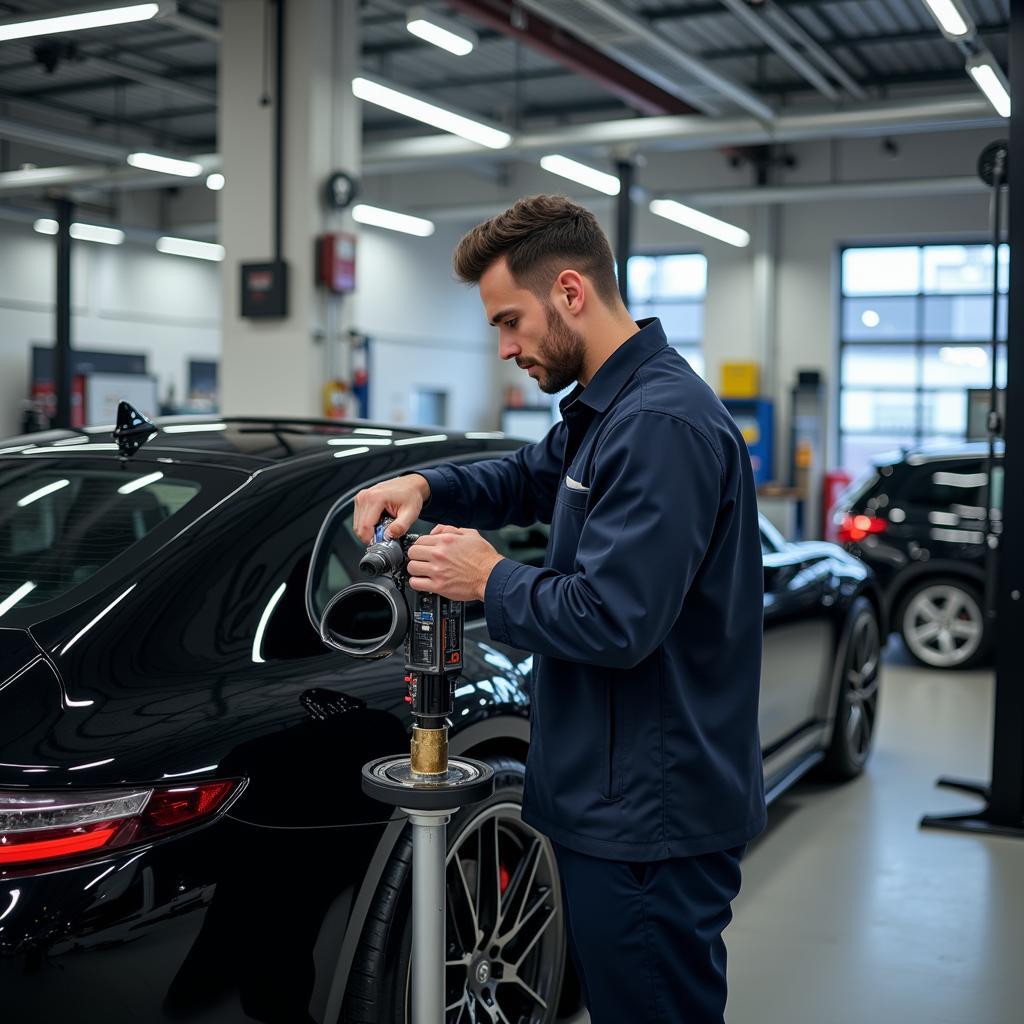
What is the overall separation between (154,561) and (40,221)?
15.3m

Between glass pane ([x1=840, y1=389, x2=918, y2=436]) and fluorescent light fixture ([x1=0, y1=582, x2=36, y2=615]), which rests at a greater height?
glass pane ([x1=840, y1=389, x2=918, y2=436])

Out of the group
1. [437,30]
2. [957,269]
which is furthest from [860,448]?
[437,30]

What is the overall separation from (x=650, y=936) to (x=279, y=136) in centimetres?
644

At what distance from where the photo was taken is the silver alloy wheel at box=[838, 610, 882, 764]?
4.56 m

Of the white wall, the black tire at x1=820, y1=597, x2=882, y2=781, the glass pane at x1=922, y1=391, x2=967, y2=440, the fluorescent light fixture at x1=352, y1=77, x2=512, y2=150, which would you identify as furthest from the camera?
the glass pane at x1=922, y1=391, x2=967, y2=440

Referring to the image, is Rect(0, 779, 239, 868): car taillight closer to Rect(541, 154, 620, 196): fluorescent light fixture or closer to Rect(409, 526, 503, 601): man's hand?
Rect(409, 526, 503, 601): man's hand

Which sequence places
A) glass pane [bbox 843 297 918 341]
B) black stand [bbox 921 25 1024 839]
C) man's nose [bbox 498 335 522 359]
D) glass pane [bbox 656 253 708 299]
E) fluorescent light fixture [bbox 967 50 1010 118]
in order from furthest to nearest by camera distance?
1. glass pane [bbox 656 253 708 299]
2. glass pane [bbox 843 297 918 341]
3. fluorescent light fixture [bbox 967 50 1010 118]
4. black stand [bbox 921 25 1024 839]
5. man's nose [bbox 498 335 522 359]

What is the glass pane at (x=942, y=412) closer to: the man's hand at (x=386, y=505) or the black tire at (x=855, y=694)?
the black tire at (x=855, y=694)

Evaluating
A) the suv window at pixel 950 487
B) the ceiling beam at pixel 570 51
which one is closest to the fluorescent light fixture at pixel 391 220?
the ceiling beam at pixel 570 51

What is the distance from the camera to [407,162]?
11.8m

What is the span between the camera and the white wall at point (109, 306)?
1559cm

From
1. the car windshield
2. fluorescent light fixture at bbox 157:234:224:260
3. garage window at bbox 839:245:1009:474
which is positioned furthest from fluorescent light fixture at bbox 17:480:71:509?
garage window at bbox 839:245:1009:474

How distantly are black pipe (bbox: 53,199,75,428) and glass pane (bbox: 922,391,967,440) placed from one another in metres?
10.7

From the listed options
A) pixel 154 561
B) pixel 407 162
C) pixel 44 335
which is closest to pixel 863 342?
pixel 407 162
